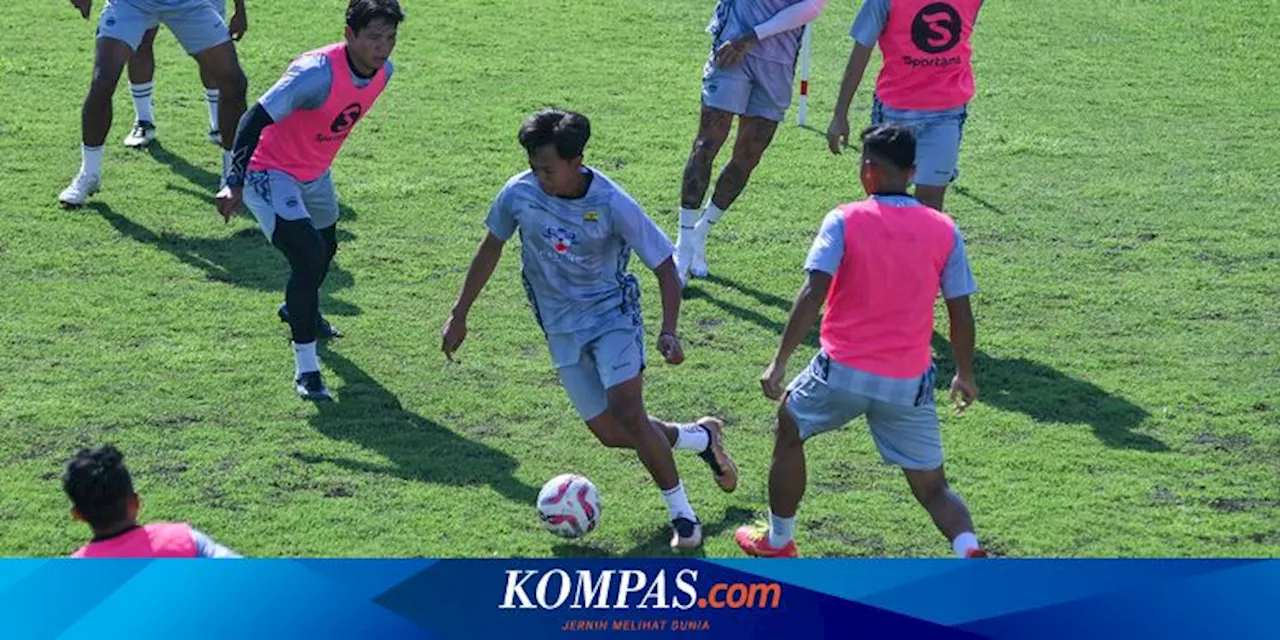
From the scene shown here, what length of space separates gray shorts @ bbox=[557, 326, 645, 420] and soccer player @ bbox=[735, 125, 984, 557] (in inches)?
36.3

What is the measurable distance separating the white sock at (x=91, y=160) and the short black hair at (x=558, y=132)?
600cm

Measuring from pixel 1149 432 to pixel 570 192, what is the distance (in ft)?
11.8

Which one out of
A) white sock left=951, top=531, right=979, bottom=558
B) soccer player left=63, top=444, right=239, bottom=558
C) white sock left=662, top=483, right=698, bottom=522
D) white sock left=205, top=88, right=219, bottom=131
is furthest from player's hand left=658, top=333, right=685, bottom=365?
white sock left=205, top=88, right=219, bottom=131

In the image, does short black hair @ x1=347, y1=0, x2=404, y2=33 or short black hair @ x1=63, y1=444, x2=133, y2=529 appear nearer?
short black hair @ x1=63, y1=444, x2=133, y2=529

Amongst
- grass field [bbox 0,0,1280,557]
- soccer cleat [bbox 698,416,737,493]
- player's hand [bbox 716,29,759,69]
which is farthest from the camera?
player's hand [bbox 716,29,759,69]

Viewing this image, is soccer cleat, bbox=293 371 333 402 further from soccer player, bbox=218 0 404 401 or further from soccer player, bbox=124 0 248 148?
soccer player, bbox=124 0 248 148

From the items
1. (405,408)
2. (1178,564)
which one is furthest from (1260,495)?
(405,408)

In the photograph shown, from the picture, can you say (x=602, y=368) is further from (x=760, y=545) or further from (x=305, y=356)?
(x=305, y=356)

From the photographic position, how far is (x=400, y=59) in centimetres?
1697

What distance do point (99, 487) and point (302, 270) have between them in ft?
13.5

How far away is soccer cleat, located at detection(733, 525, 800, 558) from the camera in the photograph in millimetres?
8266

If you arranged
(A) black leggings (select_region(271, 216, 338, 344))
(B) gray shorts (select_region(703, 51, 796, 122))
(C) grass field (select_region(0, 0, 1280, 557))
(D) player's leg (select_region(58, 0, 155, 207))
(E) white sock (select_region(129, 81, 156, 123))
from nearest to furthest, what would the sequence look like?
(C) grass field (select_region(0, 0, 1280, 557)) → (A) black leggings (select_region(271, 216, 338, 344)) → (B) gray shorts (select_region(703, 51, 796, 122)) → (D) player's leg (select_region(58, 0, 155, 207)) → (E) white sock (select_region(129, 81, 156, 123))

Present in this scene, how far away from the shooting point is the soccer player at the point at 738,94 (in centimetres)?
1186

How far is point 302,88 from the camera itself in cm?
1012
